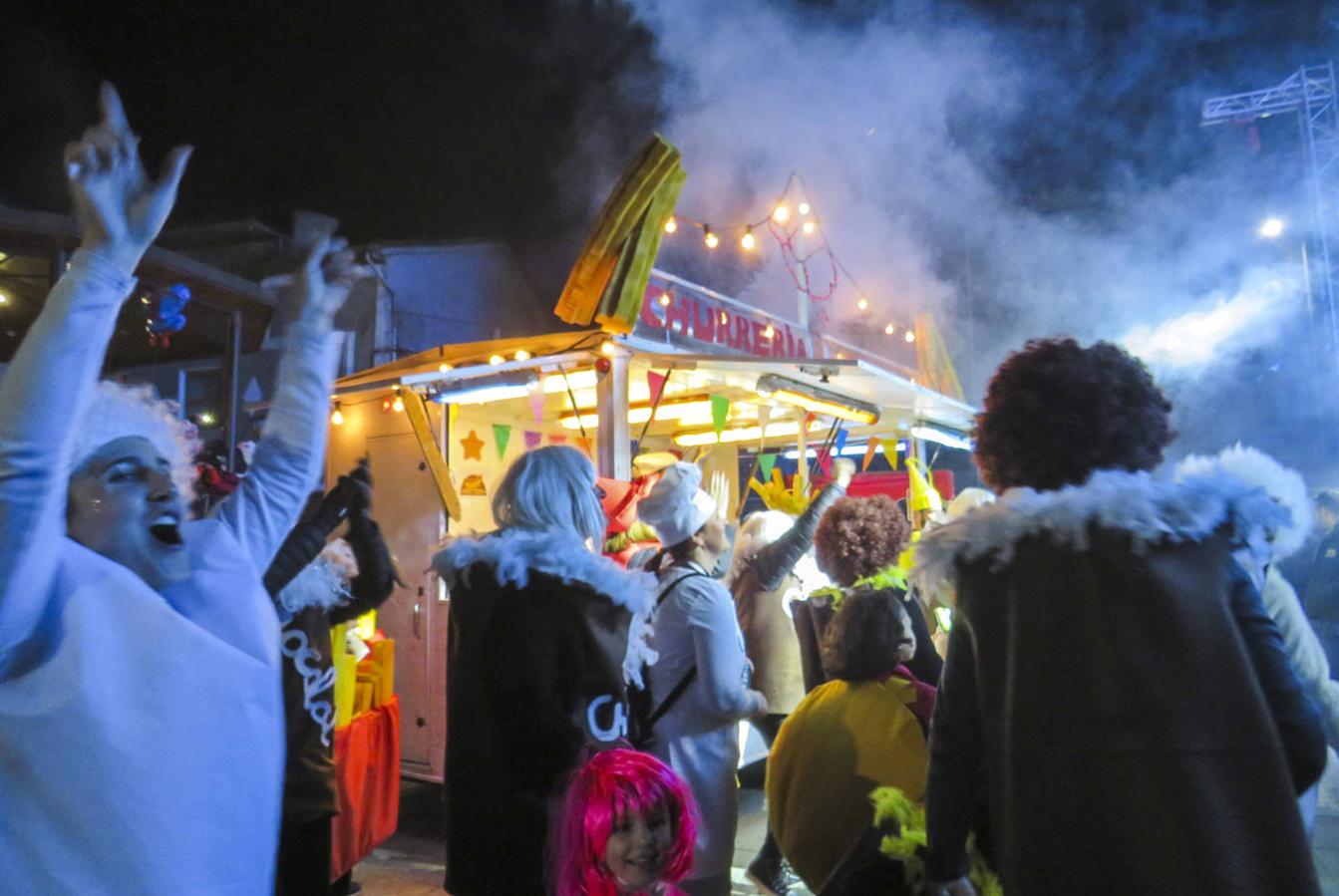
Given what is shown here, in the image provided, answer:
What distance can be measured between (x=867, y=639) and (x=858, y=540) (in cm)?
123

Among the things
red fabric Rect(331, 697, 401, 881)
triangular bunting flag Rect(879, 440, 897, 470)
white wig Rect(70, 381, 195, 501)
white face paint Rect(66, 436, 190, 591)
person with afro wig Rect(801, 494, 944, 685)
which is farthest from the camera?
triangular bunting flag Rect(879, 440, 897, 470)

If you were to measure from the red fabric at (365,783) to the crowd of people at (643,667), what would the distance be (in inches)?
44.3

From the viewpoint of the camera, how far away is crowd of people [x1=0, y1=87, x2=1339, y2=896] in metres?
1.32

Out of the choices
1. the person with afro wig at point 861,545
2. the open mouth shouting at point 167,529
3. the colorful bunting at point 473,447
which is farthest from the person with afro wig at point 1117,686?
the colorful bunting at point 473,447

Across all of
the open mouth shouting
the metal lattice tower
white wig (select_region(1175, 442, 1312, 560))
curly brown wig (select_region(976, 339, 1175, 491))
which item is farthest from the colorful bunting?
the metal lattice tower

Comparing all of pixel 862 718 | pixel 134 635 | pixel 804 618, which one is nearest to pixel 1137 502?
pixel 862 718

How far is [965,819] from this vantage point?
76.4 inches

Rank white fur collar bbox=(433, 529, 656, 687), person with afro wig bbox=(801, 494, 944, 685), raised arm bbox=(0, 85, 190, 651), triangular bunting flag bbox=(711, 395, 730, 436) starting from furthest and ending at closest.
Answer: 1. triangular bunting flag bbox=(711, 395, 730, 436)
2. person with afro wig bbox=(801, 494, 944, 685)
3. white fur collar bbox=(433, 529, 656, 687)
4. raised arm bbox=(0, 85, 190, 651)

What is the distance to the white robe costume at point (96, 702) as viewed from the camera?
50.1 inches

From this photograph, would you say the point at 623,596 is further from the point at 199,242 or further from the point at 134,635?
the point at 199,242

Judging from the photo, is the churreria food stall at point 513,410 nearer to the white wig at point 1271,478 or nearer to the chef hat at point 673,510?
the chef hat at point 673,510

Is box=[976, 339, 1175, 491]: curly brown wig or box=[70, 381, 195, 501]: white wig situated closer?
box=[70, 381, 195, 501]: white wig

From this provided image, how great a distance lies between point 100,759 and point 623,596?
1.41m

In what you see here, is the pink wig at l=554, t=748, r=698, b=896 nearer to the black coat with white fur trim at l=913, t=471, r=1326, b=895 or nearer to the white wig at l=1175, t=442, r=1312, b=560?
the black coat with white fur trim at l=913, t=471, r=1326, b=895
